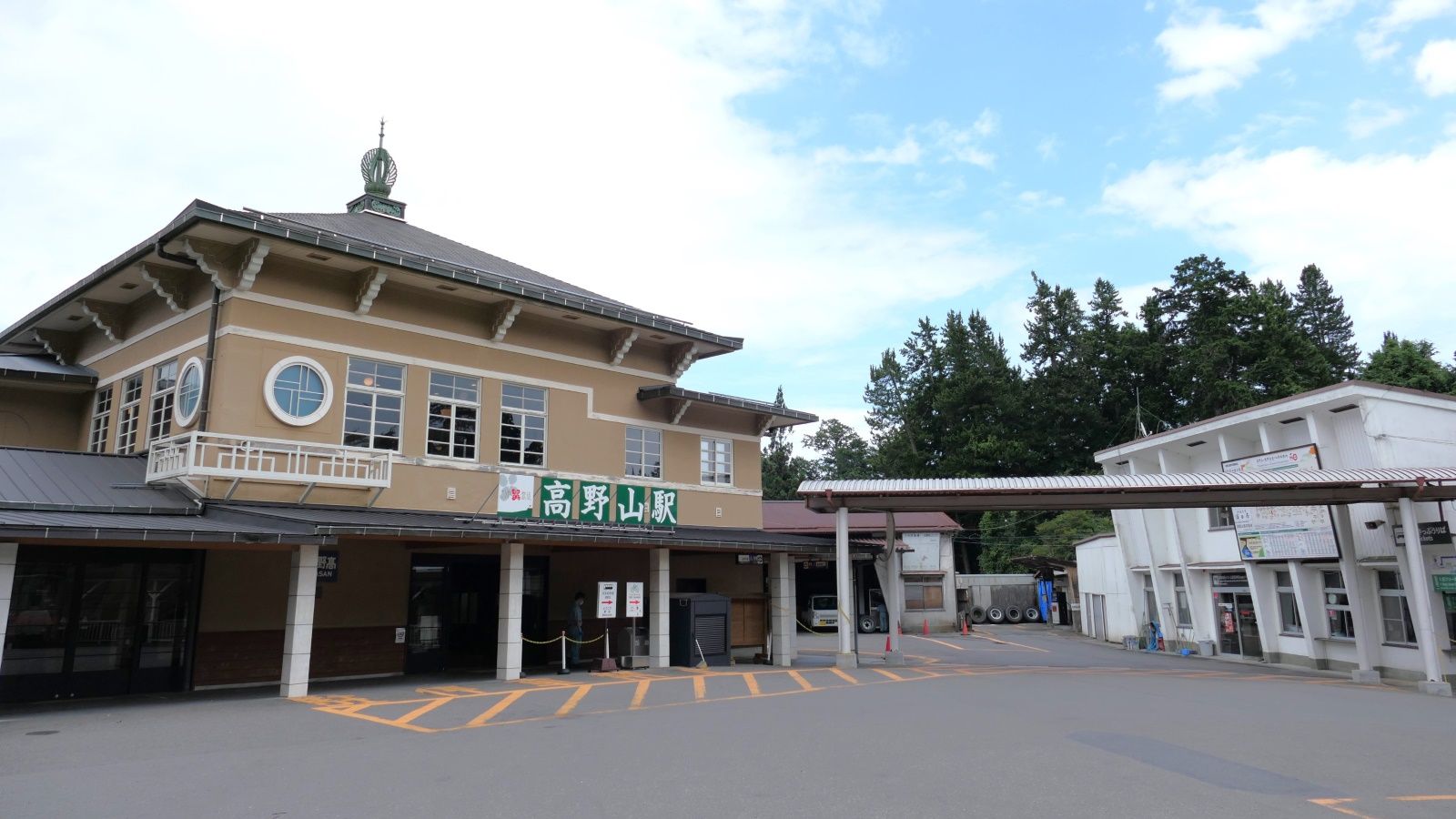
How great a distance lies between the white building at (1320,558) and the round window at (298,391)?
21076 mm

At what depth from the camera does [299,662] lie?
1320cm

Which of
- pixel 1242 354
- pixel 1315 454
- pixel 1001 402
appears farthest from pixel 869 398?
pixel 1315 454

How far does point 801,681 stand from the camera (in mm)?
16312

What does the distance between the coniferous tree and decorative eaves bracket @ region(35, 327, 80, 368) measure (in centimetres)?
6553

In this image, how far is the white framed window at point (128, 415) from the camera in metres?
17.2

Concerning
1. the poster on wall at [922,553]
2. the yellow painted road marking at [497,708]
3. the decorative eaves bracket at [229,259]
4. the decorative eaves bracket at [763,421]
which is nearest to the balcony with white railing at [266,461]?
the decorative eaves bracket at [229,259]

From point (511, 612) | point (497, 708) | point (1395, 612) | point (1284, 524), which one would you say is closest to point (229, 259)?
point (511, 612)

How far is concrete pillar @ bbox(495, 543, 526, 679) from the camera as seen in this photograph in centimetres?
1569

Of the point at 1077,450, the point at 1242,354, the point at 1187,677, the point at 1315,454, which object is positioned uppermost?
the point at 1242,354

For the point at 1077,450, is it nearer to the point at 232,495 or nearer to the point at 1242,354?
the point at 1242,354

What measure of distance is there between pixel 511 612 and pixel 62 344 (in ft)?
42.1

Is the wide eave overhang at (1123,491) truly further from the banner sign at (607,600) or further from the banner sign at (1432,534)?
the banner sign at (607,600)

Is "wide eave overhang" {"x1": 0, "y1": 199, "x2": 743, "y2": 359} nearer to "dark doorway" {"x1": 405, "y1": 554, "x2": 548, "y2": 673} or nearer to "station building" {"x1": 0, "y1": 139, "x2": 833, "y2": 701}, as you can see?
"station building" {"x1": 0, "y1": 139, "x2": 833, "y2": 701}

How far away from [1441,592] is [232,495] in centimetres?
2431
